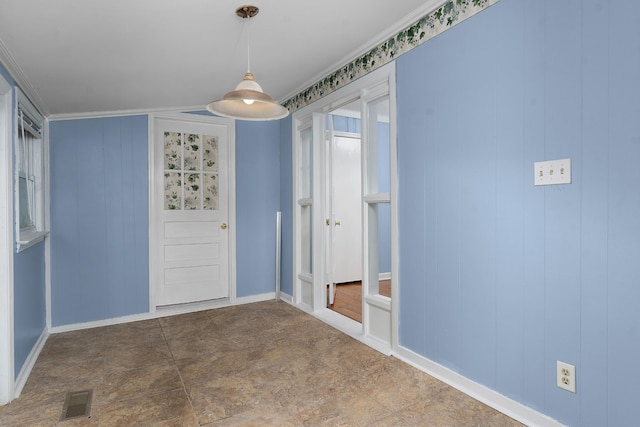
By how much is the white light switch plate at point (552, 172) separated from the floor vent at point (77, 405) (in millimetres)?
2625

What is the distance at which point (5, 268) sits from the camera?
2.25 metres

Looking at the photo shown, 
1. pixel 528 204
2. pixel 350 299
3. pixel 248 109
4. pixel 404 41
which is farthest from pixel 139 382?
pixel 404 41

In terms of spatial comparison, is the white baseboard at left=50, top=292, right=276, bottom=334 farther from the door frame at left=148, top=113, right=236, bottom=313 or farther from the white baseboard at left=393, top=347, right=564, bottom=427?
the white baseboard at left=393, top=347, right=564, bottom=427

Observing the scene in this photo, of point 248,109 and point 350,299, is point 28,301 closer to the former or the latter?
point 248,109

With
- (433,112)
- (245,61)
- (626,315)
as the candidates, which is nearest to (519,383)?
(626,315)

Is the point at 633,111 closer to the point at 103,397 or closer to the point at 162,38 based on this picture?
the point at 162,38

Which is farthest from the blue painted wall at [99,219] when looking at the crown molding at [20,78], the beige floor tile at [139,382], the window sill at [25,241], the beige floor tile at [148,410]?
the beige floor tile at [148,410]

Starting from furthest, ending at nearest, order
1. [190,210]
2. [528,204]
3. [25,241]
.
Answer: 1. [190,210]
2. [25,241]
3. [528,204]

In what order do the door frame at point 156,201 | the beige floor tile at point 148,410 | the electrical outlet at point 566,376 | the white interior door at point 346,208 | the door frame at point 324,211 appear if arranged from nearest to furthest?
the electrical outlet at point 566,376 < the beige floor tile at point 148,410 < the door frame at point 324,211 < the door frame at point 156,201 < the white interior door at point 346,208

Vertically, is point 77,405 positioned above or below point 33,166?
below

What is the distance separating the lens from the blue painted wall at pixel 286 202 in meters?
4.38

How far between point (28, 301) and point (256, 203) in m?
2.29

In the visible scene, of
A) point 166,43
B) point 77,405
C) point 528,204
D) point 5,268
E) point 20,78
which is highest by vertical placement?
point 166,43

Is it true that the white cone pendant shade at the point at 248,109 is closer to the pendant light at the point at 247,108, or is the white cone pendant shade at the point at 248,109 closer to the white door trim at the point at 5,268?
the pendant light at the point at 247,108
